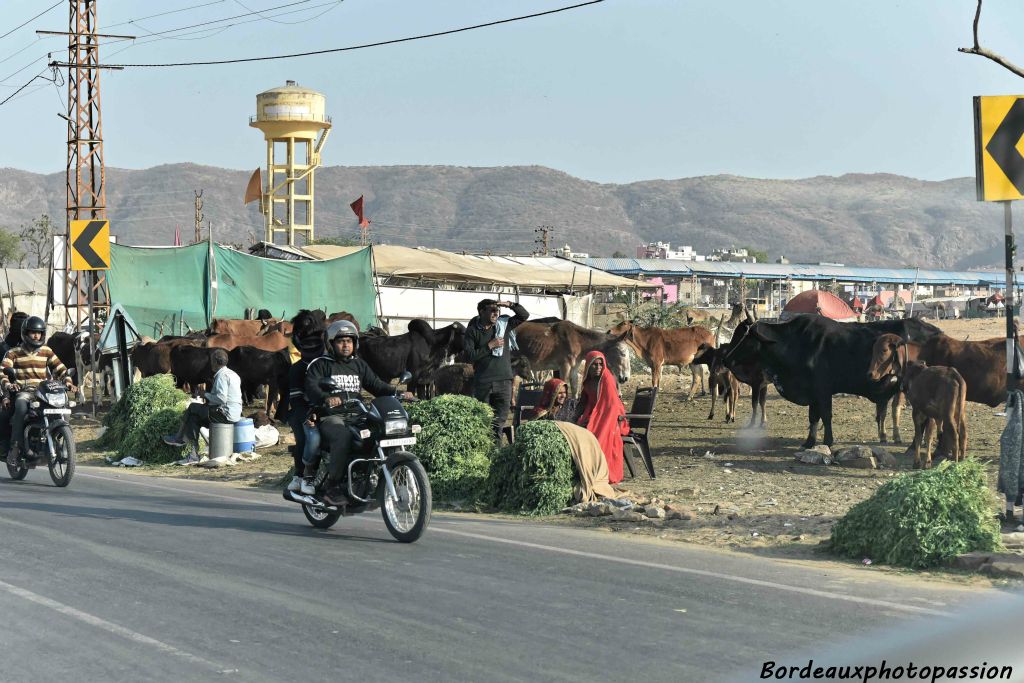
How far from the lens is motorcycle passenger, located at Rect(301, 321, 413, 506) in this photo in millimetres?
10117

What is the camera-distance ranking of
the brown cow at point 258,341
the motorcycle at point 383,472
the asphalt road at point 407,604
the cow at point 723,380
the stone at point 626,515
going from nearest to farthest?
the asphalt road at point 407,604
the motorcycle at point 383,472
the stone at point 626,515
the cow at point 723,380
the brown cow at point 258,341

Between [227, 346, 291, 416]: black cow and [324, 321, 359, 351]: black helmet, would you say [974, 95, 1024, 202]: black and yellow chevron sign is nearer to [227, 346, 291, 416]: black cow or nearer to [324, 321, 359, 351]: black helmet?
[324, 321, 359, 351]: black helmet

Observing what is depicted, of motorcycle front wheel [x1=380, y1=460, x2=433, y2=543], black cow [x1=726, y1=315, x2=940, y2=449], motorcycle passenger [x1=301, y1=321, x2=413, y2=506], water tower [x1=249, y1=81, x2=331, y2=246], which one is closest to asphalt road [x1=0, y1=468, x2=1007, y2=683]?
motorcycle front wheel [x1=380, y1=460, x2=433, y2=543]

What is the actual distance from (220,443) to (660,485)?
22.5 ft

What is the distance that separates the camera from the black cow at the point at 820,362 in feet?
60.4

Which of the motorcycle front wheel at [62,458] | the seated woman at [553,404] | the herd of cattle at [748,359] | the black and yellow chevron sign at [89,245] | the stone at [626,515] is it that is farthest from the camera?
the black and yellow chevron sign at [89,245]

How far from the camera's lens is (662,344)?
89.2ft

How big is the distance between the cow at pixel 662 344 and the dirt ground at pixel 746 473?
1179 mm

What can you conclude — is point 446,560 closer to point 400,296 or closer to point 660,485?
point 660,485

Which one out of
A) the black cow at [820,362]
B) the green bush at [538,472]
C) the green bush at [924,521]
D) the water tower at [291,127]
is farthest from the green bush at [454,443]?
the water tower at [291,127]

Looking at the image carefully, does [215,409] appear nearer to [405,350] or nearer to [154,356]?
[405,350]

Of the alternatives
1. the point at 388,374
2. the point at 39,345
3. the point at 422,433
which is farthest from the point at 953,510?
the point at 388,374

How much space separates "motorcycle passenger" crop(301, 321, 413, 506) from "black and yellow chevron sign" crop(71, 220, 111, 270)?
12.1 m

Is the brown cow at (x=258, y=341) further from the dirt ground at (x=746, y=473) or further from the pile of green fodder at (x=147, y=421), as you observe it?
the pile of green fodder at (x=147, y=421)
